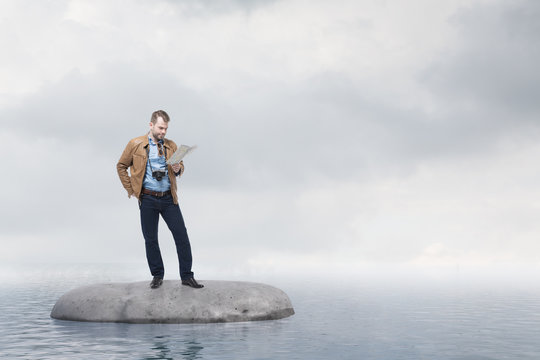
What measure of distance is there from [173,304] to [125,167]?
348 centimetres

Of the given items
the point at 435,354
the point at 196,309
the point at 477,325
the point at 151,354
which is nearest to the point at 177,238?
the point at 196,309

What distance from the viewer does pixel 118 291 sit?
1443 centimetres

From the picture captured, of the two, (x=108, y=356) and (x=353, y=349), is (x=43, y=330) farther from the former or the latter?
(x=353, y=349)

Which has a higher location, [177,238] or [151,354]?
[177,238]

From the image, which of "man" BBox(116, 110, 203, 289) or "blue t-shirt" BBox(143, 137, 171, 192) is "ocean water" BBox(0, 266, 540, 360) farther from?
"blue t-shirt" BBox(143, 137, 171, 192)

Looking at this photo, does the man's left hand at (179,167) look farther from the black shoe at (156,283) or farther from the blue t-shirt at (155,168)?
the black shoe at (156,283)

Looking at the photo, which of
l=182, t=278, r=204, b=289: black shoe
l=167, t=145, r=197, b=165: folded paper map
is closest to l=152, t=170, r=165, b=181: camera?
l=167, t=145, r=197, b=165: folded paper map

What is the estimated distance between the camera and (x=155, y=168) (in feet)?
42.5

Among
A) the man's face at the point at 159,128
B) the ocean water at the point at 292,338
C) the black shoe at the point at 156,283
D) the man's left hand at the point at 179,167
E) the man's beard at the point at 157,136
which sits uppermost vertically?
the man's face at the point at 159,128

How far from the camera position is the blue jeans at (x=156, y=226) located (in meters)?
13.2

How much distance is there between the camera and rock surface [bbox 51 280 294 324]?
13.5 metres

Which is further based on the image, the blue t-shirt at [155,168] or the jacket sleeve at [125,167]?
the jacket sleeve at [125,167]

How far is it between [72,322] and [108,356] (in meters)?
5.37

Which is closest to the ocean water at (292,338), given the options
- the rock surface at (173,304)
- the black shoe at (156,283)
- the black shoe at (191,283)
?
the rock surface at (173,304)
